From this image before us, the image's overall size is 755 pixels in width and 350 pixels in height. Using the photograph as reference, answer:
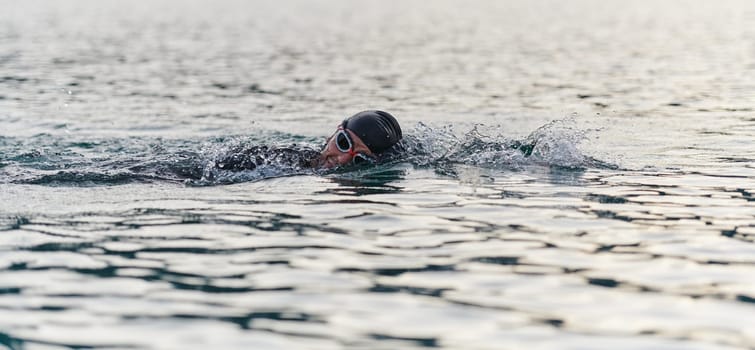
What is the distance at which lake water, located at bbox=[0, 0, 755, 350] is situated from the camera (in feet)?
19.4

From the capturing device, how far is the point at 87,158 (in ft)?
42.4

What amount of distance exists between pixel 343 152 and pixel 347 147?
2.8 inches

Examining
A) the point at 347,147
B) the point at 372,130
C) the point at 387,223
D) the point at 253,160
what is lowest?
the point at 387,223

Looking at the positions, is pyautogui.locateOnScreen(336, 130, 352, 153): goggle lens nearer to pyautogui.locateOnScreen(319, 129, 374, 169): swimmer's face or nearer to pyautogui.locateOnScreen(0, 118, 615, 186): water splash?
pyautogui.locateOnScreen(319, 129, 374, 169): swimmer's face

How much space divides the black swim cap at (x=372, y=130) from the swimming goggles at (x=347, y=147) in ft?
0.29

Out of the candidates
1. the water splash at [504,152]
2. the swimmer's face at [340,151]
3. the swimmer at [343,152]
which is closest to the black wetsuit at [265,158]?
the swimmer at [343,152]

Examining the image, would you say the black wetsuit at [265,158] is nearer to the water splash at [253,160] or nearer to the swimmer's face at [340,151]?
the water splash at [253,160]

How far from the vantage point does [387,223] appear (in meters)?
8.45

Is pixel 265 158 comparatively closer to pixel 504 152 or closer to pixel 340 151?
pixel 340 151

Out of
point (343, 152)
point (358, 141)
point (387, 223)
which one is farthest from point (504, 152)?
point (387, 223)

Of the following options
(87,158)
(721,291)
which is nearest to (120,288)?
(721,291)

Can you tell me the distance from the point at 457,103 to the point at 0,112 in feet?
26.0

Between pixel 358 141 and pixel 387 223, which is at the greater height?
pixel 358 141

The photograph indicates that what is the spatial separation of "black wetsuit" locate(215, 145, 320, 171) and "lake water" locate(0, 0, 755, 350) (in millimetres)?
197
